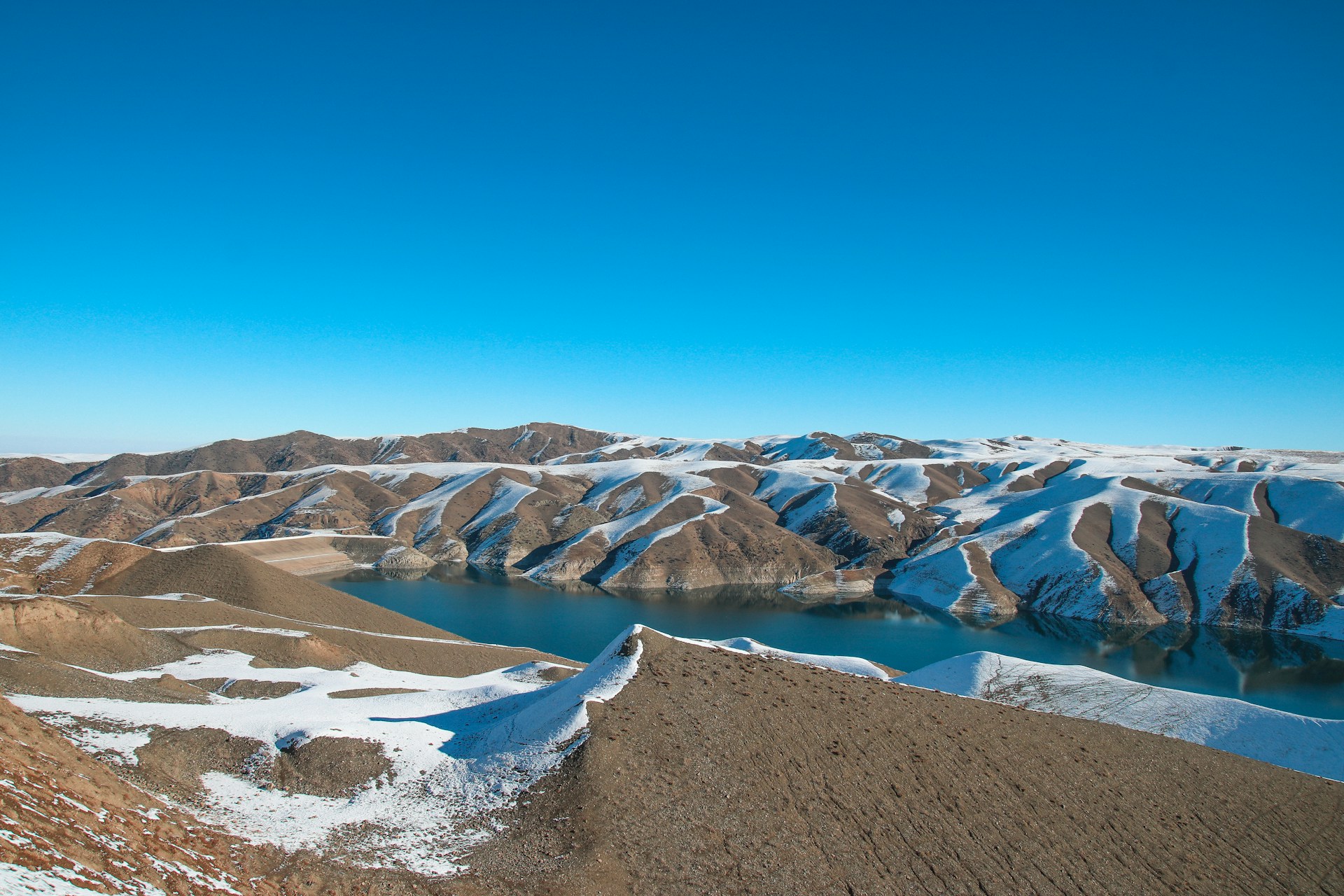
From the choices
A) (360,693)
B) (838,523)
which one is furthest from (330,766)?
(838,523)

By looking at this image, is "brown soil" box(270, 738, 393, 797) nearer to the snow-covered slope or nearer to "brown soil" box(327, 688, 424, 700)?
the snow-covered slope

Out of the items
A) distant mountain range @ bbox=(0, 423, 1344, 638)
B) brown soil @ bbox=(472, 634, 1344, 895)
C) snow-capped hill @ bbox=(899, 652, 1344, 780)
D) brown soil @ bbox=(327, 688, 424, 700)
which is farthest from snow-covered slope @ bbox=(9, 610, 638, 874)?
distant mountain range @ bbox=(0, 423, 1344, 638)

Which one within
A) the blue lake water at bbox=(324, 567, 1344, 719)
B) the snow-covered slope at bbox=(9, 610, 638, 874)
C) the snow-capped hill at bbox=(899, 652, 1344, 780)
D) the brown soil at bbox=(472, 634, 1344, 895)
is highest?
the snow-covered slope at bbox=(9, 610, 638, 874)

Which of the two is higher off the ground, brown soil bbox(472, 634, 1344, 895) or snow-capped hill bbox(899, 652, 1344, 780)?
brown soil bbox(472, 634, 1344, 895)

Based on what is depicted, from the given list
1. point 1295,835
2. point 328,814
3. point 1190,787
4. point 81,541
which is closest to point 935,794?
point 1190,787

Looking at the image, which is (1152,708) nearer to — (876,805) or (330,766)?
(876,805)

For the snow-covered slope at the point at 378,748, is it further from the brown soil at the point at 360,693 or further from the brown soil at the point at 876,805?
the brown soil at the point at 876,805

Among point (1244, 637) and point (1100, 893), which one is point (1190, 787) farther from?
point (1244, 637)
